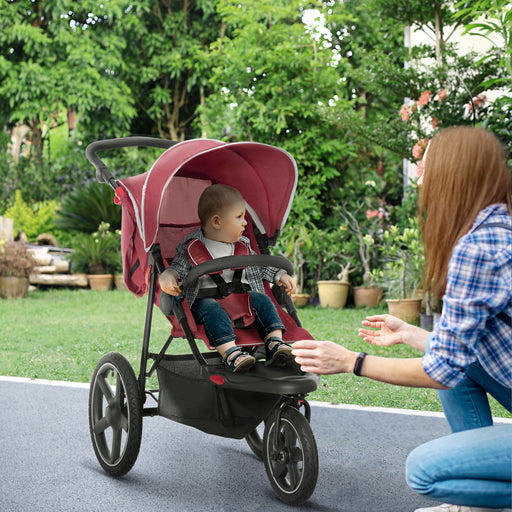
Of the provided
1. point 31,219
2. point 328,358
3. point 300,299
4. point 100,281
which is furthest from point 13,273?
point 328,358

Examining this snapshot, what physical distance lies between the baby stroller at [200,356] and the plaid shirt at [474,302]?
696 mm

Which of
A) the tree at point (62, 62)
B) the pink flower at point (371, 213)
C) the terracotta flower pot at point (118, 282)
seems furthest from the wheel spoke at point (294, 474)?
the tree at point (62, 62)

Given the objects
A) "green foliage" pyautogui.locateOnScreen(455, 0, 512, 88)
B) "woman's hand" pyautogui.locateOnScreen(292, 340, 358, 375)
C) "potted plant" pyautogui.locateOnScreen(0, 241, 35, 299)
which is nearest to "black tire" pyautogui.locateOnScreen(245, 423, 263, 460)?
"woman's hand" pyautogui.locateOnScreen(292, 340, 358, 375)

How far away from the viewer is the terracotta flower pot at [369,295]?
23.4 feet

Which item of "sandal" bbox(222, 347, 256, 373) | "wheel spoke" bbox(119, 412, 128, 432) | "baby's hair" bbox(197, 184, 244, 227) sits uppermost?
"baby's hair" bbox(197, 184, 244, 227)

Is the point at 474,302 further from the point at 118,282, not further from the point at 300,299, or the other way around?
the point at 118,282

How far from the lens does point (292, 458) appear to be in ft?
7.16

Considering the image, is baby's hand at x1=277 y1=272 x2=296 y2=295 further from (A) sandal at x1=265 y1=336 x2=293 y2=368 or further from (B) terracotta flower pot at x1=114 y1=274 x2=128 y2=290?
(B) terracotta flower pot at x1=114 y1=274 x2=128 y2=290

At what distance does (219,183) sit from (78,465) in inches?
56.0

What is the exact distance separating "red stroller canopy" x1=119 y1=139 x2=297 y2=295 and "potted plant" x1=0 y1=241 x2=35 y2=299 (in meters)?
6.01

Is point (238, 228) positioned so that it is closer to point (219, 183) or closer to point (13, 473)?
point (219, 183)

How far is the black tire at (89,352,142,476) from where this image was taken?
2.36 m

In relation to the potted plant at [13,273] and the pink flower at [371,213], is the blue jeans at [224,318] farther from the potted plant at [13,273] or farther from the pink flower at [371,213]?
the potted plant at [13,273]

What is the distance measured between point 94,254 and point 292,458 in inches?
315
